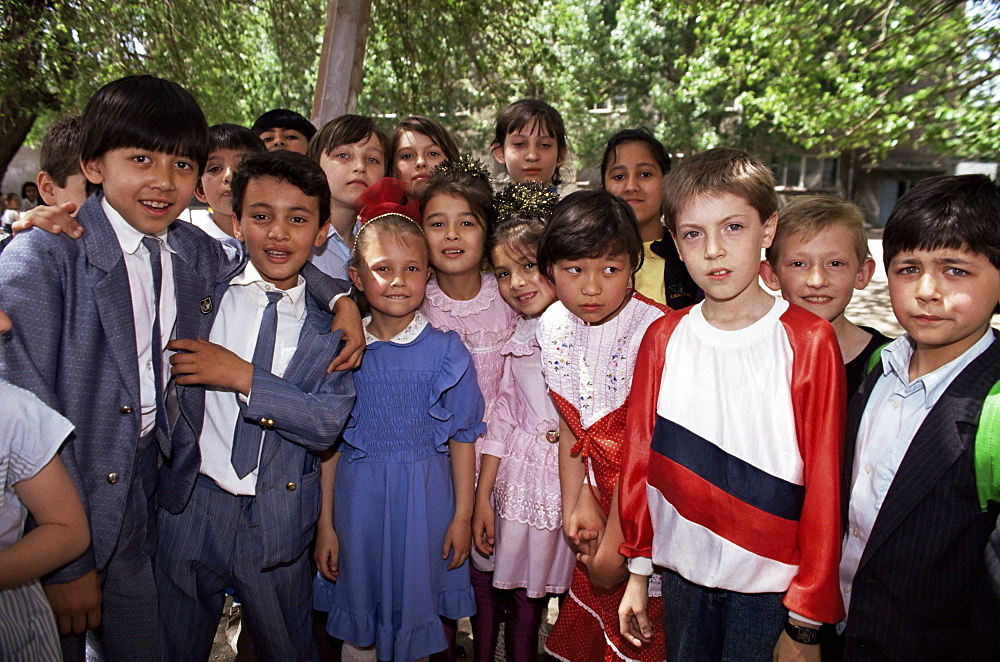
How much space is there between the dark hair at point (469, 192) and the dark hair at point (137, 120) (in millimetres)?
937

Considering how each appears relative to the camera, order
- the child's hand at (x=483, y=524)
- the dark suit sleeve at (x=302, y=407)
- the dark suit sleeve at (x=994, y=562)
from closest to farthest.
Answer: the dark suit sleeve at (x=994, y=562) < the dark suit sleeve at (x=302, y=407) < the child's hand at (x=483, y=524)

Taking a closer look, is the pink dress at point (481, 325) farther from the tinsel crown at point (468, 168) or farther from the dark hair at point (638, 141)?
the dark hair at point (638, 141)

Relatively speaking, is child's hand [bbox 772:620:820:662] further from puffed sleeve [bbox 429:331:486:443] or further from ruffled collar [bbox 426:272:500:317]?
ruffled collar [bbox 426:272:500:317]

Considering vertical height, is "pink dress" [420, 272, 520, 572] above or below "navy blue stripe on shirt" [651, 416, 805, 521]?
above

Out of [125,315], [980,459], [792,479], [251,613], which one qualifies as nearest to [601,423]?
[792,479]

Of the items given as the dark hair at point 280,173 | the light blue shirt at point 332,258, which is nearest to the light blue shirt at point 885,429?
the dark hair at point 280,173

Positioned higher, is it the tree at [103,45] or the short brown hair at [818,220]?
the tree at [103,45]

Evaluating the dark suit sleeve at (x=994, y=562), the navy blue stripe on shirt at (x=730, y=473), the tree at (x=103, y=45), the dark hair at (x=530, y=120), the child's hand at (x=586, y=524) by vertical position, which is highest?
the tree at (x=103, y=45)

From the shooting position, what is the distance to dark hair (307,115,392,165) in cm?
322

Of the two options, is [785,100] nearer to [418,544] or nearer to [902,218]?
[902,218]

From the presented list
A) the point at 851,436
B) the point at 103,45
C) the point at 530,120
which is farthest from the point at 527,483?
the point at 103,45

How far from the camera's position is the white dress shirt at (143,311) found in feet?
6.22

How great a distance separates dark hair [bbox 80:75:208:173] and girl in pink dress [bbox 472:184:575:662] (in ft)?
3.85

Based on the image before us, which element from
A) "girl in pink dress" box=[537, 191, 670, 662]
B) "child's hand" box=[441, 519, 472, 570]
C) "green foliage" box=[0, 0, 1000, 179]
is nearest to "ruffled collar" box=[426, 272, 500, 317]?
"girl in pink dress" box=[537, 191, 670, 662]
